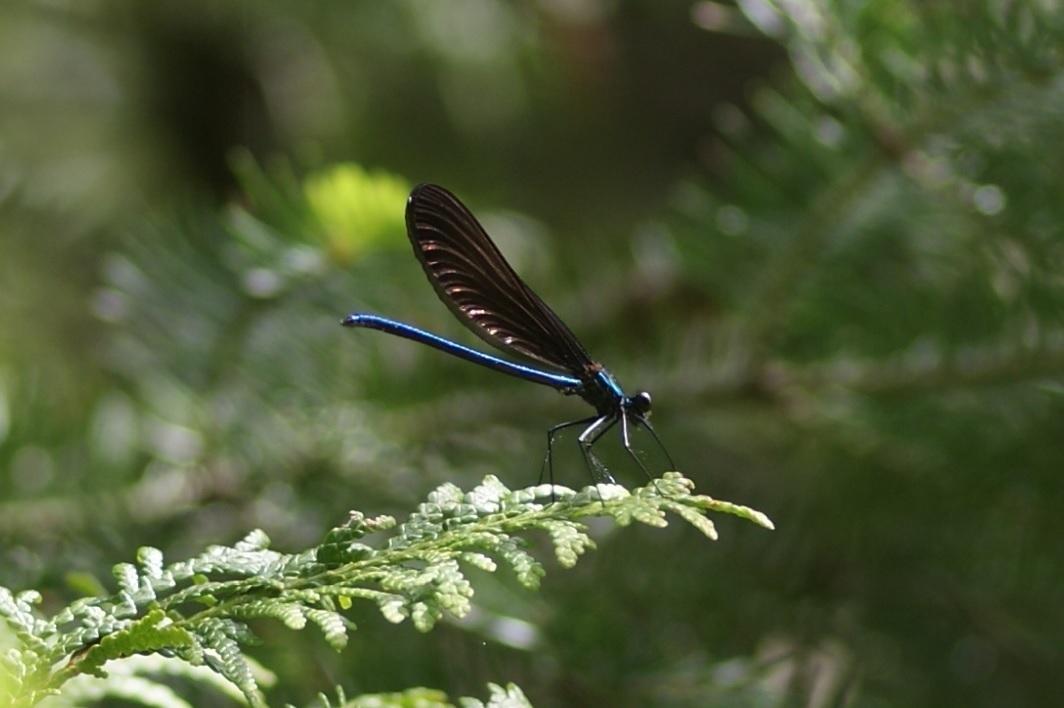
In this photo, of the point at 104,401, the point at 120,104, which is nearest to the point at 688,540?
the point at 104,401

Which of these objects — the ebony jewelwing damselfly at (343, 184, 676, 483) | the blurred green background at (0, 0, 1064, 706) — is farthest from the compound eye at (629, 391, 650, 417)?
the blurred green background at (0, 0, 1064, 706)

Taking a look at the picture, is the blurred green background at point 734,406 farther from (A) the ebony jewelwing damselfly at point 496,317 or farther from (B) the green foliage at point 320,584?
(B) the green foliage at point 320,584

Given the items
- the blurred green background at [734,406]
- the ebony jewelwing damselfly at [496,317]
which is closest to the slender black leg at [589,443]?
the ebony jewelwing damselfly at [496,317]

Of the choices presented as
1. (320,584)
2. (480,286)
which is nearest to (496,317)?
(480,286)

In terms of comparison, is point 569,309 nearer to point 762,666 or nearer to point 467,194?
point 467,194

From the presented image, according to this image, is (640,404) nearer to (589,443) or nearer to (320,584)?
(589,443)

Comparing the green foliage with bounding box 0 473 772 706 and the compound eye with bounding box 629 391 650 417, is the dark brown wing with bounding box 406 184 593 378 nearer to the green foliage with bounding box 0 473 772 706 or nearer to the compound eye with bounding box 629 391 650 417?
the compound eye with bounding box 629 391 650 417

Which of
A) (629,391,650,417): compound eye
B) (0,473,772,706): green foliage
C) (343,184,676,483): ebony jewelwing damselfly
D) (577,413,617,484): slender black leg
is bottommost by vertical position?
(0,473,772,706): green foliage
